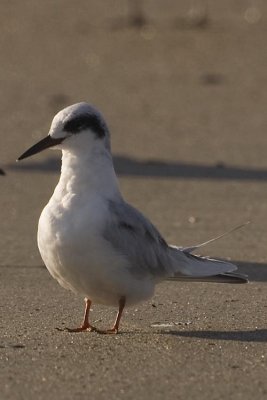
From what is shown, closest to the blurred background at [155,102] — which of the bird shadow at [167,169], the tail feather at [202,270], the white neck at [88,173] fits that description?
the bird shadow at [167,169]

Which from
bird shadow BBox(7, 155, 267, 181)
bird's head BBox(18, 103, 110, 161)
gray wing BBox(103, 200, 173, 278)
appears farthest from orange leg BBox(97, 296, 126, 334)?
bird shadow BBox(7, 155, 267, 181)

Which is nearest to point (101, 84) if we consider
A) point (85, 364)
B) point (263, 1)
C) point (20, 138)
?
point (20, 138)

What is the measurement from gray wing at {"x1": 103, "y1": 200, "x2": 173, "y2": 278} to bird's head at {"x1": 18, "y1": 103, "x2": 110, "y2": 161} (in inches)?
12.5

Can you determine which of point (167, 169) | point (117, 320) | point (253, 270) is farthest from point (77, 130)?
point (167, 169)

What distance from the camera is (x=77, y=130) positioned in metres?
6.50

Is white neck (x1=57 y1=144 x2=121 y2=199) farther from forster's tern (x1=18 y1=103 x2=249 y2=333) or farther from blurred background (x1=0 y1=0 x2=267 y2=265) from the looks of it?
blurred background (x1=0 y1=0 x2=267 y2=265)

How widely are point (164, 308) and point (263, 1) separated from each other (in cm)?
1550

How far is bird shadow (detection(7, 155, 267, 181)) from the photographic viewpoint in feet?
37.5

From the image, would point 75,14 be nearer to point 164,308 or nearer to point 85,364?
point 164,308

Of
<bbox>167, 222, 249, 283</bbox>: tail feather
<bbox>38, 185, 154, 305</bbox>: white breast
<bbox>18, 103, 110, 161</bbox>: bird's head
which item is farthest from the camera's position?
<bbox>167, 222, 249, 283</bbox>: tail feather

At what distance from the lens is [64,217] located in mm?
6273

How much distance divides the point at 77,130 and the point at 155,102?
8516 millimetres

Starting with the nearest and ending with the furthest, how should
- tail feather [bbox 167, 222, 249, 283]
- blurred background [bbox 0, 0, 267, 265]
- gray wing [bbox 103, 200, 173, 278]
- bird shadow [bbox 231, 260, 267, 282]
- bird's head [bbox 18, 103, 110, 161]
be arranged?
1. gray wing [bbox 103, 200, 173, 278]
2. bird's head [bbox 18, 103, 110, 161]
3. tail feather [bbox 167, 222, 249, 283]
4. bird shadow [bbox 231, 260, 267, 282]
5. blurred background [bbox 0, 0, 267, 265]

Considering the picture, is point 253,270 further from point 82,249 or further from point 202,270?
point 82,249
